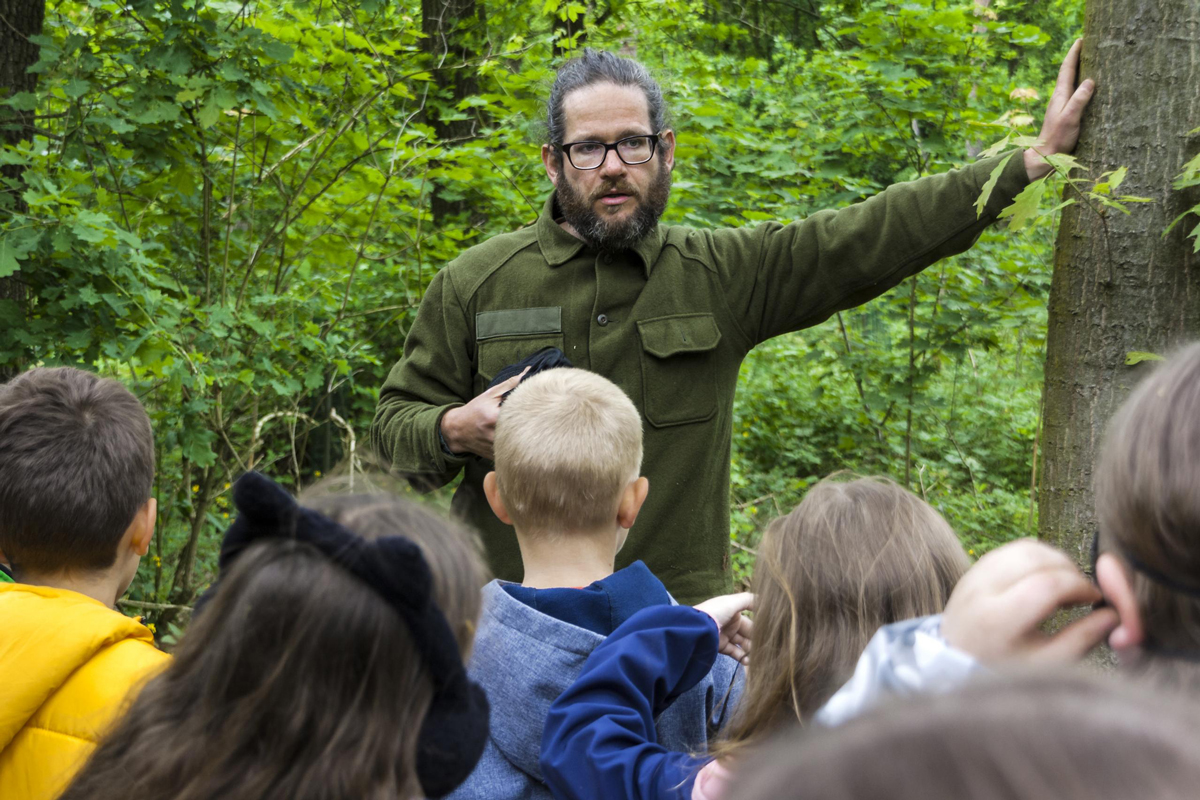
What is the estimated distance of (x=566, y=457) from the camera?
1800 mm

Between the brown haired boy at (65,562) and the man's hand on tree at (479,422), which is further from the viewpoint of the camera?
the man's hand on tree at (479,422)

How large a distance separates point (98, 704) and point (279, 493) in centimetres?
76

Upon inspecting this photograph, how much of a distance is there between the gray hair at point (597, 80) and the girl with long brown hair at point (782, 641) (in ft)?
5.25

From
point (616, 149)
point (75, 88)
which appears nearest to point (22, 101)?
point (75, 88)

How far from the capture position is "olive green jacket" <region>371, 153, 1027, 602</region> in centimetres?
255

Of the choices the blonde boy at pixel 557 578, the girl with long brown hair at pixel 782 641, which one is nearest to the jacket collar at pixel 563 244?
the blonde boy at pixel 557 578

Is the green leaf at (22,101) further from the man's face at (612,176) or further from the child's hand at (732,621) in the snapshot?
the child's hand at (732,621)

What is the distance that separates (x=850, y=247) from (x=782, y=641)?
1423 millimetres

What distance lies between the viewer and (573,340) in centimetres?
268

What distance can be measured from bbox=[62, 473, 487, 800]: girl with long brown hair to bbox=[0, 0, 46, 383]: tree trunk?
329 centimetres

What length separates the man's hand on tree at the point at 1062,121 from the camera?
2123 mm

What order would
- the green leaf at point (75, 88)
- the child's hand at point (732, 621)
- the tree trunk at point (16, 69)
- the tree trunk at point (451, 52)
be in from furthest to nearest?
the tree trunk at point (451, 52) → the tree trunk at point (16, 69) → the green leaf at point (75, 88) → the child's hand at point (732, 621)

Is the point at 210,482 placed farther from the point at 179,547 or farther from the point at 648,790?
the point at 648,790

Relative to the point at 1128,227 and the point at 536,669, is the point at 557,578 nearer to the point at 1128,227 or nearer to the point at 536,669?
the point at 536,669
